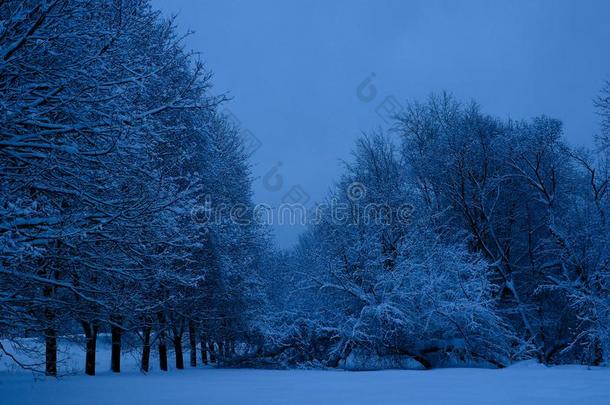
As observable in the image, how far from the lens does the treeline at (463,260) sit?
529 inches

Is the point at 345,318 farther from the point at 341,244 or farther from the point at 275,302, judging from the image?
the point at 275,302

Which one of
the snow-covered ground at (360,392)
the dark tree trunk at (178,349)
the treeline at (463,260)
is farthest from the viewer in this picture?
the dark tree trunk at (178,349)

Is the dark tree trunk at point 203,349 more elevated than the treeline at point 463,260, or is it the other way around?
the treeline at point 463,260

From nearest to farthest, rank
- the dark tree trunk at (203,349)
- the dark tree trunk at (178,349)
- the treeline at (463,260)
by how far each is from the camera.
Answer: the treeline at (463,260), the dark tree trunk at (178,349), the dark tree trunk at (203,349)

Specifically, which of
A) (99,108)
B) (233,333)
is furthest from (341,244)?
(99,108)

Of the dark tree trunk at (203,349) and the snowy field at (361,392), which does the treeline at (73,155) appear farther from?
the dark tree trunk at (203,349)

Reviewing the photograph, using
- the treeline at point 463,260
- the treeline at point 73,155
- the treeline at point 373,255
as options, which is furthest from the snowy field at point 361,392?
the treeline at point 463,260

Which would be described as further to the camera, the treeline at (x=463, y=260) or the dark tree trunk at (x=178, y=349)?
the dark tree trunk at (x=178, y=349)

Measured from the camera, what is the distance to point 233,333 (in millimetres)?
15359

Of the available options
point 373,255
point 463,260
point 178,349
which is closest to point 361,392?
point 373,255

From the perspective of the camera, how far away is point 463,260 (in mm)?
14758

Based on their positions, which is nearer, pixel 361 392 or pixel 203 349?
pixel 361 392

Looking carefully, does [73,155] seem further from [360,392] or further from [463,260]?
[463,260]

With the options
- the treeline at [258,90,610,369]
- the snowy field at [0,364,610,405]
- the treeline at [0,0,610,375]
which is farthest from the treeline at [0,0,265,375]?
the treeline at [258,90,610,369]
